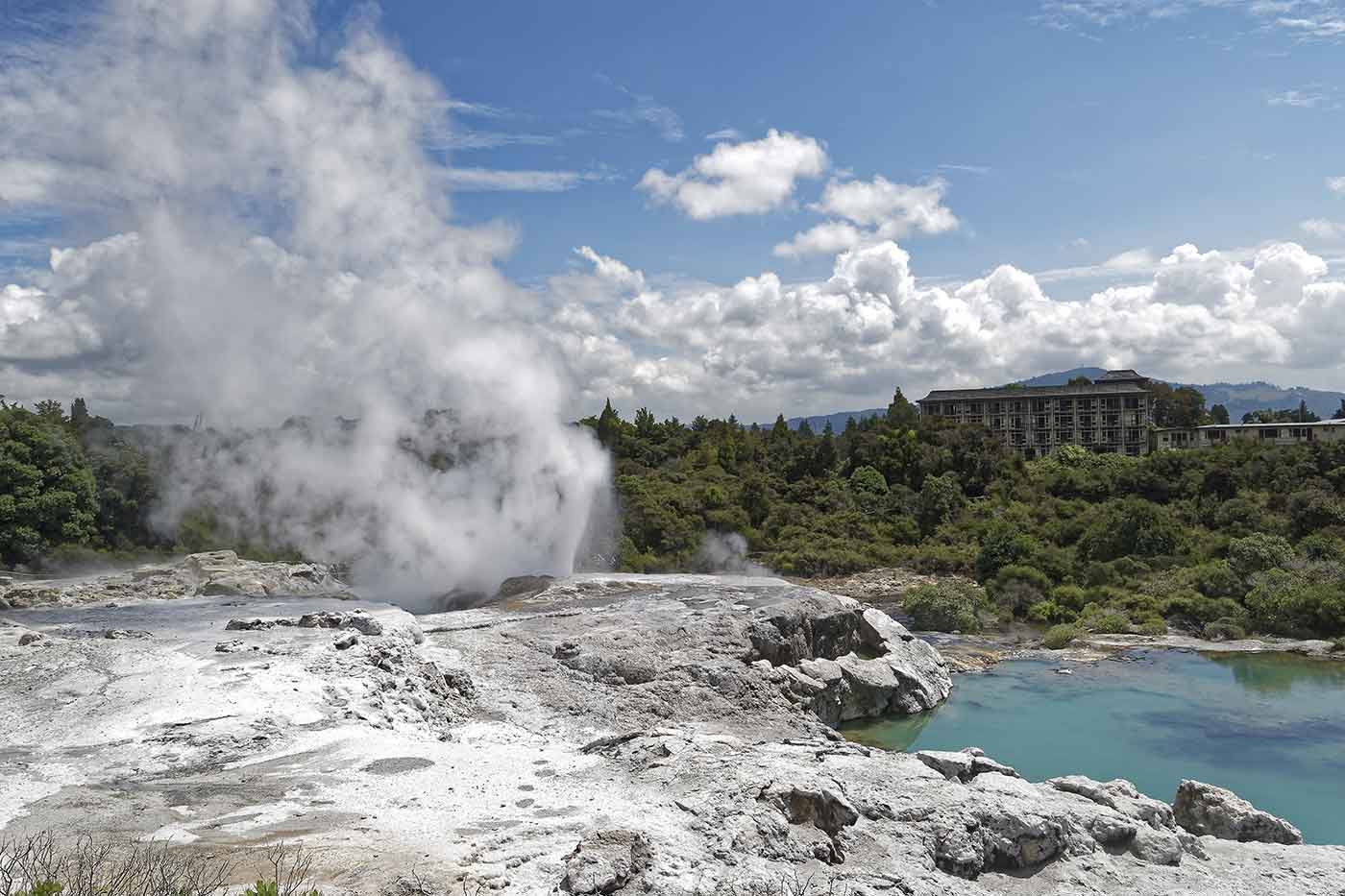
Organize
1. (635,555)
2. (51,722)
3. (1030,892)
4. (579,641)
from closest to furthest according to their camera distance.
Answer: (1030,892)
(51,722)
(579,641)
(635,555)

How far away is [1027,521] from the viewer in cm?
4012

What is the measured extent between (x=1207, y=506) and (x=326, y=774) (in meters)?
38.0

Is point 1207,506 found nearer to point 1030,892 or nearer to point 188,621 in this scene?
point 1030,892

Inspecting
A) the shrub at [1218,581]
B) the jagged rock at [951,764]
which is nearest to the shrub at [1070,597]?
the shrub at [1218,581]

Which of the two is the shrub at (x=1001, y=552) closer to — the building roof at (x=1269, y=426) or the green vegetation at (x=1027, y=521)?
the green vegetation at (x=1027, y=521)

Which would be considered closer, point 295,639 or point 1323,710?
point 295,639

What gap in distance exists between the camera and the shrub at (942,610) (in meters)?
30.2

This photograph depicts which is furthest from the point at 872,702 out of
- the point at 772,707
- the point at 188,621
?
the point at 188,621

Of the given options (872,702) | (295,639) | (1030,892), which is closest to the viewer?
(1030,892)

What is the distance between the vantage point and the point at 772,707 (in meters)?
16.9

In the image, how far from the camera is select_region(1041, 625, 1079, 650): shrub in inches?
1110

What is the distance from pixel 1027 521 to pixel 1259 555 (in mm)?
9720

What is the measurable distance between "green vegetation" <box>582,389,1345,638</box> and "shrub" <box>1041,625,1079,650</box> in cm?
82

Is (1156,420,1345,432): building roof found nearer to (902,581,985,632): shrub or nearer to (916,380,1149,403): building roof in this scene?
(916,380,1149,403): building roof
